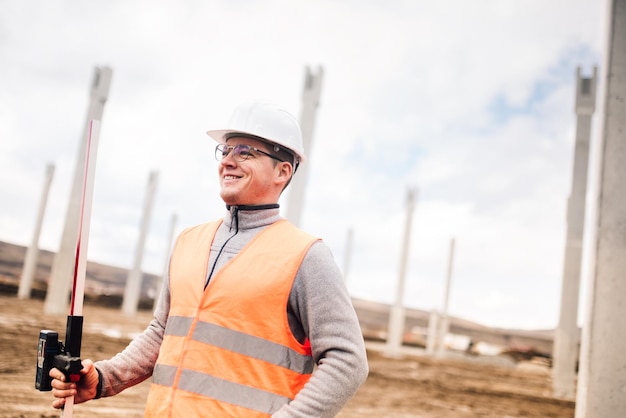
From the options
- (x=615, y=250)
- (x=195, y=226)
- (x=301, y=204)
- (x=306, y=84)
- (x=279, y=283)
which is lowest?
(x=279, y=283)

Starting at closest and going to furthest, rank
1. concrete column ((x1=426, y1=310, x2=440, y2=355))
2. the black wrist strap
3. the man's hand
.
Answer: the man's hand → the black wrist strap → concrete column ((x1=426, y1=310, x2=440, y2=355))

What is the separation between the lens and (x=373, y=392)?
9.05 metres

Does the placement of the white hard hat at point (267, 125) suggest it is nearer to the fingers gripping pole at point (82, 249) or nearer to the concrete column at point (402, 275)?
the fingers gripping pole at point (82, 249)

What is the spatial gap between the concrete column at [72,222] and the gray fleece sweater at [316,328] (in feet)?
30.1

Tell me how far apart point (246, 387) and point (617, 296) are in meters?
2.72

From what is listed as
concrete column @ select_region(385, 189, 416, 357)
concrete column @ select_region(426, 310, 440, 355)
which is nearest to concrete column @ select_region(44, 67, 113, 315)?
concrete column @ select_region(385, 189, 416, 357)

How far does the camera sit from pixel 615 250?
11.1ft

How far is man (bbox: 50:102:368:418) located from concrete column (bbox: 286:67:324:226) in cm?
609

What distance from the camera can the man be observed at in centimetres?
146

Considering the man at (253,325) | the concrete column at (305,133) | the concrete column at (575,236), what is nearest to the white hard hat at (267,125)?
the man at (253,325)

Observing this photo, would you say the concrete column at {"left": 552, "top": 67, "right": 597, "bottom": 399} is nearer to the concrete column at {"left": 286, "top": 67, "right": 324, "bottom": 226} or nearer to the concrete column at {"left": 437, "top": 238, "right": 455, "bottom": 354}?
the concrete column at {"left": 286, "top": 67, "right": 324, "bottom": 226}

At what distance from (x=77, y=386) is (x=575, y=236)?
1074 cm

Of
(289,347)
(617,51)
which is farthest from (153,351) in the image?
(617,51)

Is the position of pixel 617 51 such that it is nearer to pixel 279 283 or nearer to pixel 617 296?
pixel 617 296
